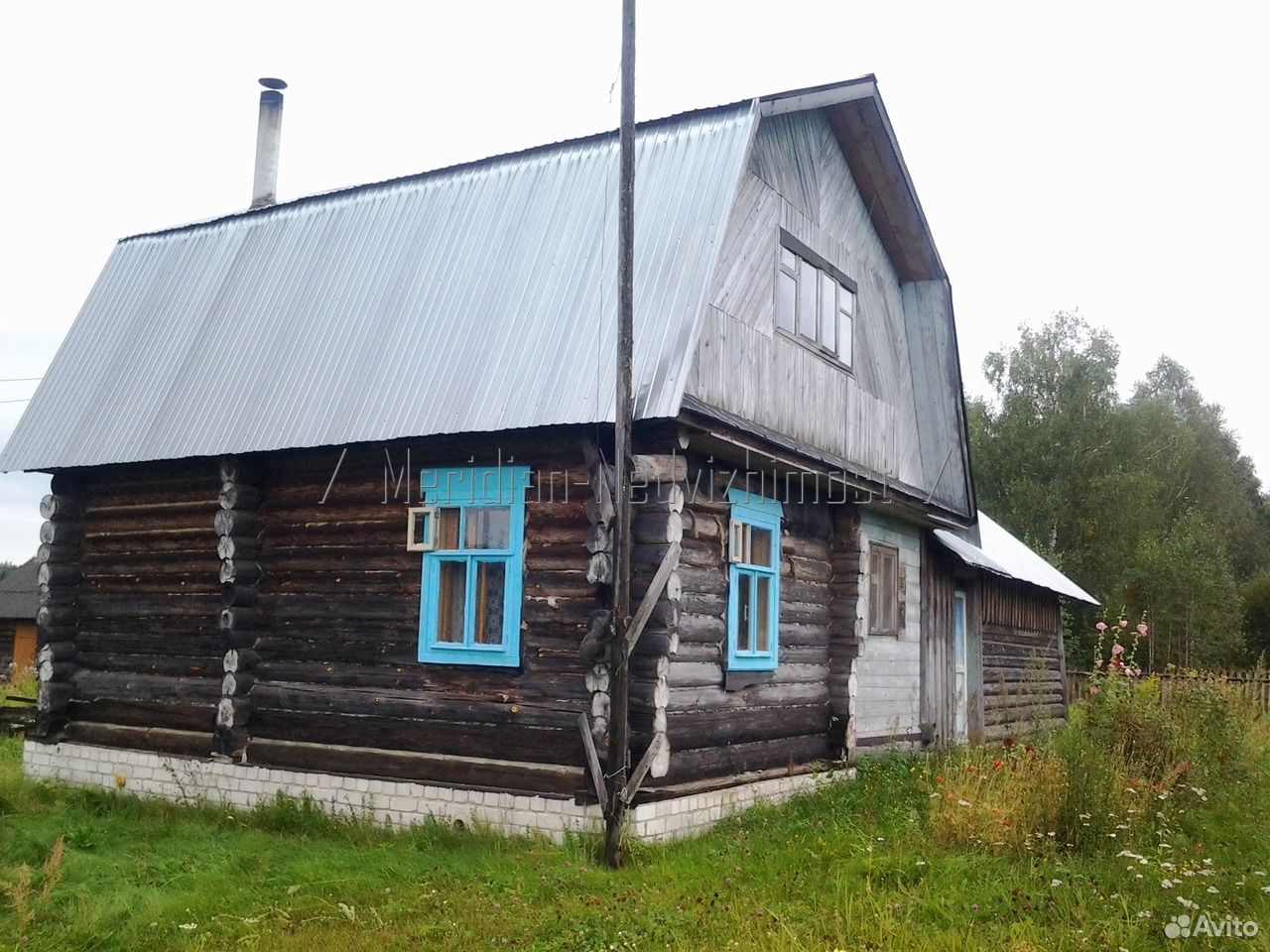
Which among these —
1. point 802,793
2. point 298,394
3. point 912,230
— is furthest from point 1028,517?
point 298,394

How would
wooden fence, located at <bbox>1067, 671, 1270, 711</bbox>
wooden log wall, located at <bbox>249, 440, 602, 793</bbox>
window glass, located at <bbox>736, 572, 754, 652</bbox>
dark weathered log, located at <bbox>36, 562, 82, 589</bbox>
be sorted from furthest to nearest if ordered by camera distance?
wooden fence, located at <bbox>1067, 671, 1270, 711</bbox> < dark weathered log, located at <bbox>36, 562, 82, 589</bbox> < window glass, located at <bbox>736, 572, 754, 652</bbox> < wooden log wall, located at <bbox>249, 440, 602, 793</bbox>

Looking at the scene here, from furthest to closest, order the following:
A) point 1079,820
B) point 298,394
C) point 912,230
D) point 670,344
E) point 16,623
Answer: point 16,623 → point 912,230 → point 298,394 → point 670,344 → point 1079,820

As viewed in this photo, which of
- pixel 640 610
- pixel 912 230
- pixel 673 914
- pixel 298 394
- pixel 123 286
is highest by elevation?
pixel 912 230

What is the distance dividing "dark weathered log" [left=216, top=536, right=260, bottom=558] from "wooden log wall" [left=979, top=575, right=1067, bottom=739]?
11.2m

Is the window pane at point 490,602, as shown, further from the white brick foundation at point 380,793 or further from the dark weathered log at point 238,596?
the dark weathered log at point 238,596

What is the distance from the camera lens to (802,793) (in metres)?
11.6

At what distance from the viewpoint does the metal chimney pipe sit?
16.6 meters

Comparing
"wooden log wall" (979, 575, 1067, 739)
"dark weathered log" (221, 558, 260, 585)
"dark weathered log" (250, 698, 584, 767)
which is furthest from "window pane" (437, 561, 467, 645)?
"wooden log wall" (979, 575, 1067, 739)

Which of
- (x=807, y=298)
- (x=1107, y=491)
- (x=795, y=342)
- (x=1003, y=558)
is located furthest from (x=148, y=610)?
(x=1107, y=491)

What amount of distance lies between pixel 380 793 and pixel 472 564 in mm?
2255

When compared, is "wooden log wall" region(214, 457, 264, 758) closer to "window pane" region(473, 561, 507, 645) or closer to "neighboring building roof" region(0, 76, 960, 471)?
"neighboring building roof" region(0, 76, 960, 471)

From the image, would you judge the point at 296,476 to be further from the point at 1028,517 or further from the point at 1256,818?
the point at 1028,517

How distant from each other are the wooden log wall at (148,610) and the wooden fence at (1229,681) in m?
9.44

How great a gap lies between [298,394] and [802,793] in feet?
21.0
